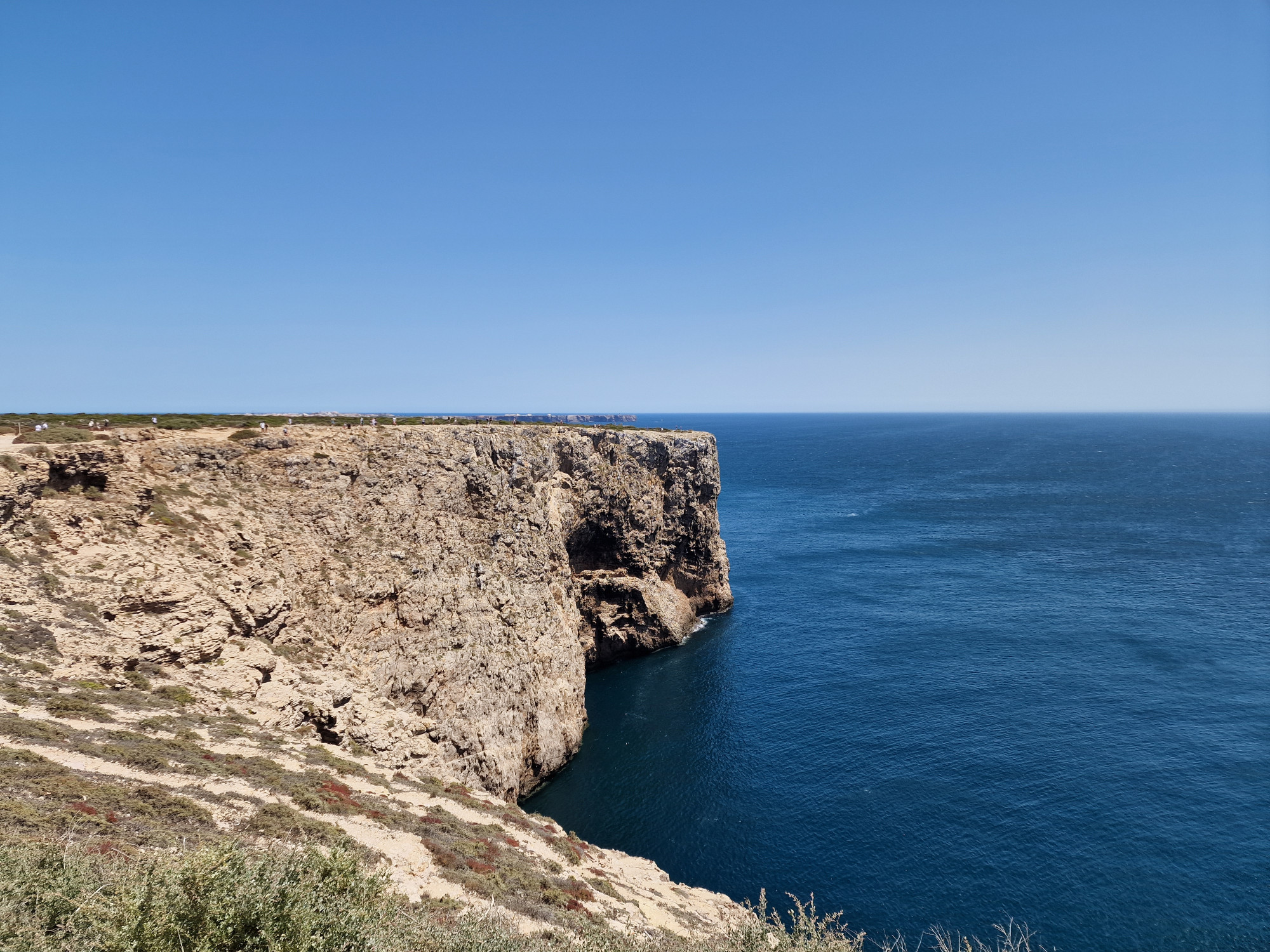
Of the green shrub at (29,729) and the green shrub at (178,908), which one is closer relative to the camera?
the green shrub at (178,908)

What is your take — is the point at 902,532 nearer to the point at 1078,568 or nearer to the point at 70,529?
the point at 1078,568

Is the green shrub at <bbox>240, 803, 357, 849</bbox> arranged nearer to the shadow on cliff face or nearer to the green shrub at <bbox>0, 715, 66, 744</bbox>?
the green shrub at <bbox>0, 715, 66, 744</bbox>

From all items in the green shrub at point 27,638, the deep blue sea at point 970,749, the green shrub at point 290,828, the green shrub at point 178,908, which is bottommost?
the deep blue sea at point 970,749

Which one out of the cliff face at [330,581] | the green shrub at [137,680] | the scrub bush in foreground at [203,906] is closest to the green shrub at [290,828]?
the scrub bush in foreground at [203,906]

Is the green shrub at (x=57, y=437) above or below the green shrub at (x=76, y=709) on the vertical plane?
above

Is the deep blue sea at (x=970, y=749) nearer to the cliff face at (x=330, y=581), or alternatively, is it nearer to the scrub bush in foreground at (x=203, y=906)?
the cliff face at (x=330, y=581)

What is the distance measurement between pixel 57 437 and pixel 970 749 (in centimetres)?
6271

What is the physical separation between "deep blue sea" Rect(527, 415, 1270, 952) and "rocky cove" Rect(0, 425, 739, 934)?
851 centimetres

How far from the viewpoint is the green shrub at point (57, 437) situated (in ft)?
110

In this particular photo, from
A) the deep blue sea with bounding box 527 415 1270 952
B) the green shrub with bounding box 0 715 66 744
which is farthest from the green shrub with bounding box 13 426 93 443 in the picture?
the deep blue sea with bounding box 527 415 1270 952

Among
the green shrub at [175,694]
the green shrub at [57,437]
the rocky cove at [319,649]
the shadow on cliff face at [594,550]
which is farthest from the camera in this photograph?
the shadow on cliff face at [594,550]

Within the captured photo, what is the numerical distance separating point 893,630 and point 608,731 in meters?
35.3

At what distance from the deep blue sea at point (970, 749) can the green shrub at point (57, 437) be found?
36.6m

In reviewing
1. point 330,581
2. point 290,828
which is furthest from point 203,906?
point 330,581
